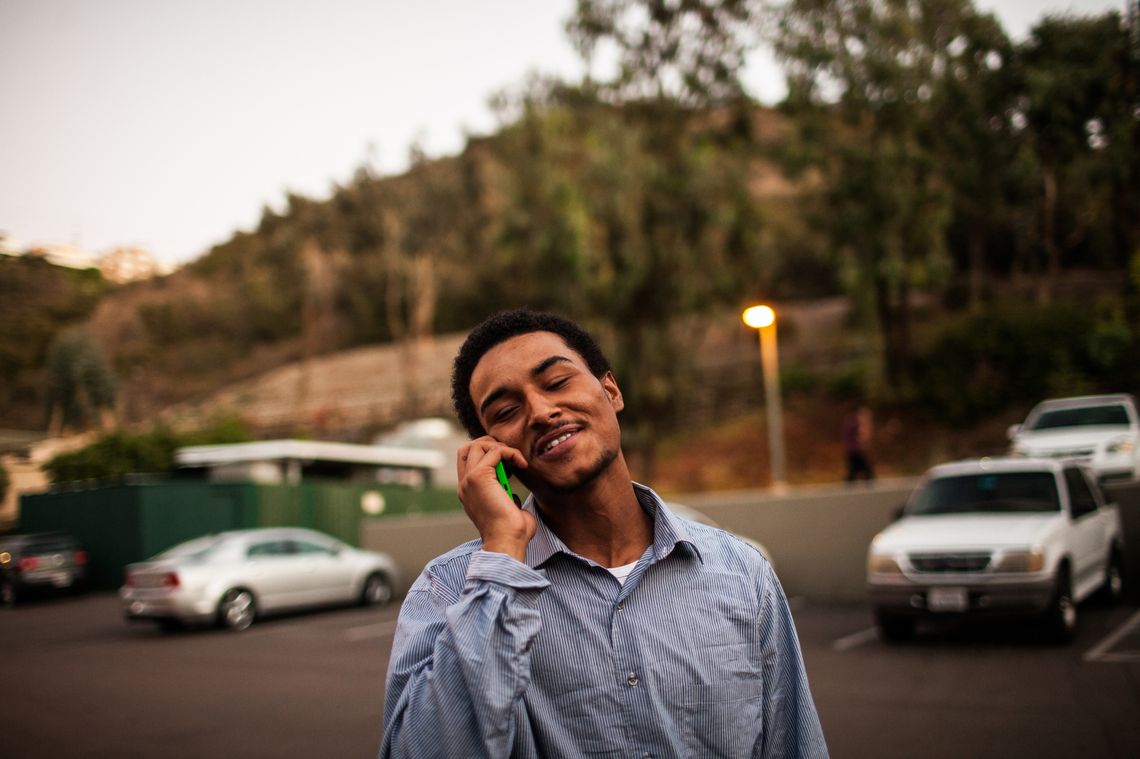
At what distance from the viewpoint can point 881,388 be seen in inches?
1192

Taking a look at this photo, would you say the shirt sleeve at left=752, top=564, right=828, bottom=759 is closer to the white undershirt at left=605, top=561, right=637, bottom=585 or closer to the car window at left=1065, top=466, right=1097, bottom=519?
the white undershirt at left=605, top=561, right=637, bottom=585

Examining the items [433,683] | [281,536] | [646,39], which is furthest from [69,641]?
[646,39]

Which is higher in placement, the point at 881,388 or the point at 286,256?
the point at 286,256

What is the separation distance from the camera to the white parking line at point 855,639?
396 inches

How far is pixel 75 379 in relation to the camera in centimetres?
666

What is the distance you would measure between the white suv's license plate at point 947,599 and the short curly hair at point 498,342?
7707 millimetres

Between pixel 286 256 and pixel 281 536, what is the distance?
24.8 m

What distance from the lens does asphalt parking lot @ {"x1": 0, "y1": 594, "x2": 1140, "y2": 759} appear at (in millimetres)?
5867

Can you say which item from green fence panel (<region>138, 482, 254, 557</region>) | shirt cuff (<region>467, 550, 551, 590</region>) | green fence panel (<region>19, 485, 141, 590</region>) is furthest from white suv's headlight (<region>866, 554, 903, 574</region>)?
green fence panel (<region>138, 482, 254, 557</region>)

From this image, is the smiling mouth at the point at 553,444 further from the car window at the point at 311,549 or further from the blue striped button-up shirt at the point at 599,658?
the car window at the point at 311,549

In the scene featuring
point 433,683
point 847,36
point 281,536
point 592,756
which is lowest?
point 281,536

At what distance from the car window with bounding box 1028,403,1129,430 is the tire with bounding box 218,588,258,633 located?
44.4 ft

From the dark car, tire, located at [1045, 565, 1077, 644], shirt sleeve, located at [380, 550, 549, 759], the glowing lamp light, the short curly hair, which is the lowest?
tire, located at [1045, 565, 1077, 644]

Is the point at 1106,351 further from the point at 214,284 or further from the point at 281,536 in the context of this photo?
the point at 214,284
